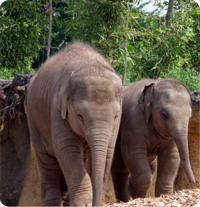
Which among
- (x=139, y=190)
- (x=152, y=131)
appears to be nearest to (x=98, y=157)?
(x=139, y=190)

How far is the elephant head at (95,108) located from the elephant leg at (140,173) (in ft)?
5.21

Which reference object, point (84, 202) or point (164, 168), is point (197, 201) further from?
point (84, 202)

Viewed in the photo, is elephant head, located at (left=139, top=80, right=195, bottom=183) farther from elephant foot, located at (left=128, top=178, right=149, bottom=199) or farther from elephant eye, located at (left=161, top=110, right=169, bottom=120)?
elephant foot, located at (left=128, top=178, right=149, bottom=199)

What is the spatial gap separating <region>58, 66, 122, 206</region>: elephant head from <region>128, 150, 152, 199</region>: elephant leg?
1588 mm

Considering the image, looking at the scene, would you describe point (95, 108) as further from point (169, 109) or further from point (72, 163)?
point (169, 109)

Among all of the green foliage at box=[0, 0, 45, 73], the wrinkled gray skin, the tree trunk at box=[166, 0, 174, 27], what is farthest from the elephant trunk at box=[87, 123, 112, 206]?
the tree trunk at box=[166, 0, 174, 27]

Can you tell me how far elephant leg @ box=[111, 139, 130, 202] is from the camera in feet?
24.1

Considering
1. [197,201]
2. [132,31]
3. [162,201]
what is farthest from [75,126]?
[132,31]

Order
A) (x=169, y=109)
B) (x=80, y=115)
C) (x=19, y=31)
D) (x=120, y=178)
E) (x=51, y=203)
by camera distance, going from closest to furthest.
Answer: (x=80, y=115) < (x=51, y=203) < (x=169, y=109) < (x=120, y=178) < (x=19, y=31)

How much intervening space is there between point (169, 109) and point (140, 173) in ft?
3.07

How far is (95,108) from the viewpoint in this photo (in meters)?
4.70

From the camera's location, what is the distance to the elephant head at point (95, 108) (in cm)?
457

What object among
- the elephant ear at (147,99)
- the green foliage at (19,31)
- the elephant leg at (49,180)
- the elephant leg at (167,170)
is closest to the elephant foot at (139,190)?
the elephant leg at (167,170)

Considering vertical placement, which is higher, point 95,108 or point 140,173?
point 95,108
